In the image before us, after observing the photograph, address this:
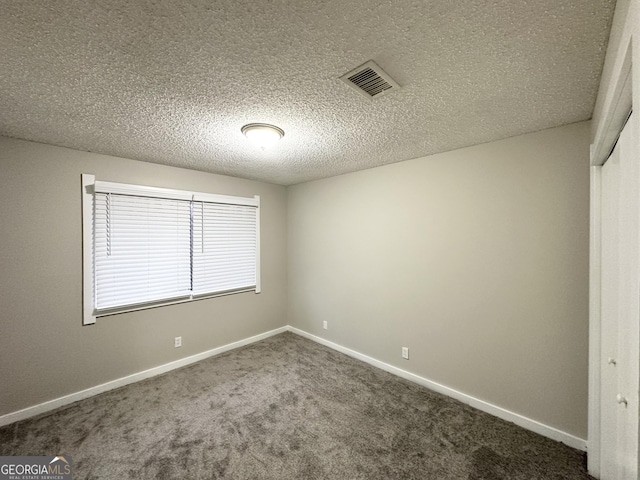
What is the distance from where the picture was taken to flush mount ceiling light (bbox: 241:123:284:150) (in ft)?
6.57

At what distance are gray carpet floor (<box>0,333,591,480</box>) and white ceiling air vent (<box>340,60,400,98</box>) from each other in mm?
2450

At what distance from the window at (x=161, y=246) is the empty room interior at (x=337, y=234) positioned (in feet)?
0.08

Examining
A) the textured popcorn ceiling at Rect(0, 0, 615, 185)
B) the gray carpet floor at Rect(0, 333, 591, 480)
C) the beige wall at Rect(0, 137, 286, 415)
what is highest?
the textured popcorn ceiling at Rect(0, 0, 615, 185)

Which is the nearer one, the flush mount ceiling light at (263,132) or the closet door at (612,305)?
the closet door at (612,305)

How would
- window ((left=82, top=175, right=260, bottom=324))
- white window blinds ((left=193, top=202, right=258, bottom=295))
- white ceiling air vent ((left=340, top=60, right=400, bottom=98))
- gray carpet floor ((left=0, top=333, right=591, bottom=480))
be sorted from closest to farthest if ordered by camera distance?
white ceiling air vent ((left=340, top=60, right=400, bottom=98)), gray carpet floor ((left=0, top=333, right=591, bottom=480)), window ((left=82, top=175, right=260, bottom=324)), white window blinds ((left=193, top=202, right=258, bottom=295))

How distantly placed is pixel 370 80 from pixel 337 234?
2313mm

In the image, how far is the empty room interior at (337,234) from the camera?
→ 3.75ft

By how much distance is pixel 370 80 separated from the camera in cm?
147

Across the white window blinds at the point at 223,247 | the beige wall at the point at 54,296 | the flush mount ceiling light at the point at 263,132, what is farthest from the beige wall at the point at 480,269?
the beige wall at the point at 54,296

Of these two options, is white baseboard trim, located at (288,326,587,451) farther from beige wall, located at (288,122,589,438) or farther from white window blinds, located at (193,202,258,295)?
white window blinds, located at (193,202,258,295)

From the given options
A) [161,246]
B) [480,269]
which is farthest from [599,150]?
[161,246]

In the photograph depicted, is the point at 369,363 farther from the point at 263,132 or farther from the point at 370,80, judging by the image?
the point at 370,80

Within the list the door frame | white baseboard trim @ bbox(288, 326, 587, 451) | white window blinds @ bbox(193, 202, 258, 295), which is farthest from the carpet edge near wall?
white window blinds @ bbox(193, 202, 258, 295)

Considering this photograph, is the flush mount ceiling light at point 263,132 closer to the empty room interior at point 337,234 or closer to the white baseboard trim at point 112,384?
the empty room interior at point 337,234
